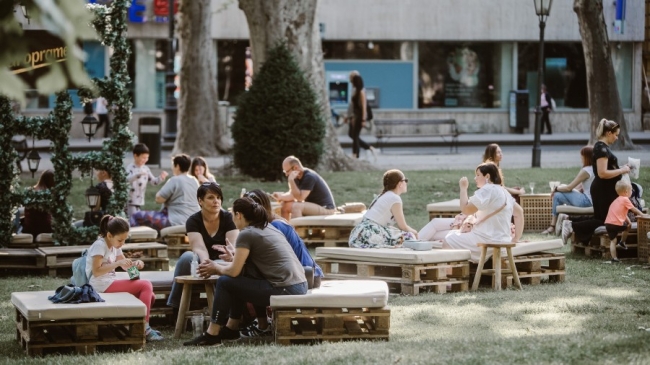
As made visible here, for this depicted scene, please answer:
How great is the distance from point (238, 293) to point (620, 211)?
248 inches

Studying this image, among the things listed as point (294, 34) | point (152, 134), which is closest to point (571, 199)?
point (294, 34)

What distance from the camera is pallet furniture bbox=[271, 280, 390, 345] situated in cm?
939

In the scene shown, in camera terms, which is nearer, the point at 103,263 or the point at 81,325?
the point at 81,325

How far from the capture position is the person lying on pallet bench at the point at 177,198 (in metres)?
15.5

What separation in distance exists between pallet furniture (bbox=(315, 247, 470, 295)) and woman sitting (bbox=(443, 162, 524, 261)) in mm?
301

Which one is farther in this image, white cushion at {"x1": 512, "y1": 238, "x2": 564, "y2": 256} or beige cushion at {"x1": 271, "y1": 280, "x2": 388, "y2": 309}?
white cushion at {"x1": 512, "y1": 238, "x2": 564, "y2": 256}

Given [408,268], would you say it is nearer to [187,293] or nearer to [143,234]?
[187,293]

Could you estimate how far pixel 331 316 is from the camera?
947 cm

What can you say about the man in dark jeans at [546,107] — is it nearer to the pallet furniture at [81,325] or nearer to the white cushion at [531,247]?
the white cushion at [531,247]

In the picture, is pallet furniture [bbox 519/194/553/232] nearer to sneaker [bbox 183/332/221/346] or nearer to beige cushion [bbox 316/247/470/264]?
beige cushion [bbox 316/247/470/264]

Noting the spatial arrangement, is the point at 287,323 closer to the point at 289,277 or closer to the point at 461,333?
the point at 289,277

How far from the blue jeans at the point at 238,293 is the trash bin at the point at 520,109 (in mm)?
29743

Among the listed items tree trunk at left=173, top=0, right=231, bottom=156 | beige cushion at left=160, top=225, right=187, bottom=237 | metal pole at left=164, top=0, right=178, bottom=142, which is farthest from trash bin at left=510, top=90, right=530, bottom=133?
beige cushion at left=160, top=225, right=187, bottom=237

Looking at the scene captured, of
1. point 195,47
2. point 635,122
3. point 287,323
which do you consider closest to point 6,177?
point 287,323
